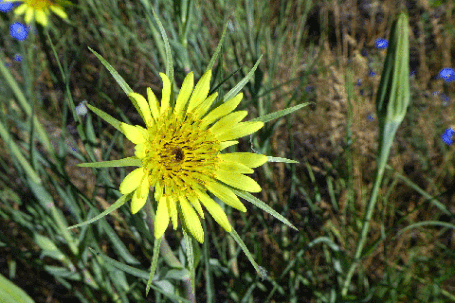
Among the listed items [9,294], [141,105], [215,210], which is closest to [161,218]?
[215,210]

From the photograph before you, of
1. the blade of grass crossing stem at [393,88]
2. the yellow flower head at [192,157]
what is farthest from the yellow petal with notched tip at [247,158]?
the blade of grass crossing stem at [393,88]

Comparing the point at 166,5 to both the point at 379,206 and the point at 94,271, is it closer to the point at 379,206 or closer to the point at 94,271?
the point at 94,271

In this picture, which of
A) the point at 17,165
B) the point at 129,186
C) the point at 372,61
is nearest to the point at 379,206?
the point at 372,61

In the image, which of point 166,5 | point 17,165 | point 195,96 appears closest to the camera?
point 195,96

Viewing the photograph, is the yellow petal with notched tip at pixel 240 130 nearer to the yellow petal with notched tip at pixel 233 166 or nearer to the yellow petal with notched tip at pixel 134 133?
the yellow petal with notched tip at pixel 233 166

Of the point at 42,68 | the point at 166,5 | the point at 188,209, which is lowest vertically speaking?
the point at 188,209

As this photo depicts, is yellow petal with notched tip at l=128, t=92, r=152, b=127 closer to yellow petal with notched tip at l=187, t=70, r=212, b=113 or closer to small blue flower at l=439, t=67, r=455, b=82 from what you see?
yellow petal with notched tip at l=187, t=70, r=212, b=113

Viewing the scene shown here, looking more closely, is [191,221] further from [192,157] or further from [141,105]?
[141,105]
